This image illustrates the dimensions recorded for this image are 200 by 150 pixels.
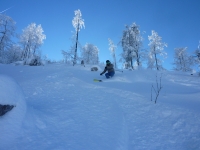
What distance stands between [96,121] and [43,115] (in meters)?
1.30

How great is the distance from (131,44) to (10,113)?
1958cm

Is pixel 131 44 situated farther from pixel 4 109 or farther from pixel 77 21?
pixel 4 109

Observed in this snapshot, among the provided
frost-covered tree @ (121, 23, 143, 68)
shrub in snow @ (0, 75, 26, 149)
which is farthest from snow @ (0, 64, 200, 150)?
frost-covered tree @ (121, 23, 143, 68)

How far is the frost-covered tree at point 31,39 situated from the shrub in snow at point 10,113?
26.5 m

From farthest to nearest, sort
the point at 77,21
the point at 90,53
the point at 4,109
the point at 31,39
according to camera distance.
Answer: the point at 90,53
the point at 31,39
the point at 77,21
the point at 4,109

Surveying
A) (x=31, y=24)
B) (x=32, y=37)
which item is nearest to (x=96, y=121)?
(x=32, y=37)

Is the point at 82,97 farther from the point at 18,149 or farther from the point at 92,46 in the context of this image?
the point at 92,46

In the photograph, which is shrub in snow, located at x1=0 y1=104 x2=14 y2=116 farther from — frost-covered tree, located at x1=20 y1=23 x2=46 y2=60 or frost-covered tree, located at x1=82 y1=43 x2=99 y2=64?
frost-covered tree, located at x1=82 y1=43 x2=99 y2=64

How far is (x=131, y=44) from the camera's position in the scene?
65.1 ft

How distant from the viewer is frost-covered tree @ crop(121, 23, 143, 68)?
1914 centimetres

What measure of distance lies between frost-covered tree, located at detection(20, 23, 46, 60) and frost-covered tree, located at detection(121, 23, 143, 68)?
63.0 feet

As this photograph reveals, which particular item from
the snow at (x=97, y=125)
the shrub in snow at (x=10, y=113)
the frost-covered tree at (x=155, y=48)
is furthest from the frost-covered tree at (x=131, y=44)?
the shrub in snow at (x=10, y=113)

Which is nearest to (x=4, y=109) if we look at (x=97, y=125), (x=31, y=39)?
(x=97, y=125)

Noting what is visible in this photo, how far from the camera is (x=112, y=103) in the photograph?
12.4ft
